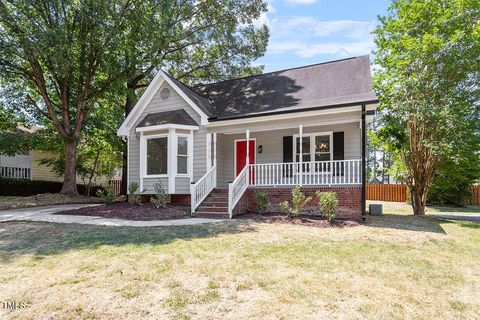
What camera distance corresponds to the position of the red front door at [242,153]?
13891mm

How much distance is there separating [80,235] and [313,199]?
7311 mm

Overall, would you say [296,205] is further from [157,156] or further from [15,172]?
[15,172]

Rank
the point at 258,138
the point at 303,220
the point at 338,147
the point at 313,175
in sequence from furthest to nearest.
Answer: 1. the point at 258,138
2. the point at 338,147
3. the point at 313,175
4. the point at 303,220

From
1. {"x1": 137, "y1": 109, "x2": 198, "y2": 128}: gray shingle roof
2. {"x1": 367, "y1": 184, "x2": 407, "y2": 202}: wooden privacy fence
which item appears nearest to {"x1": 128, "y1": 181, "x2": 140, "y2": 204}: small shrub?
{"x1": 137, "y1": 109, "x2": 198, "y2": 128}: gray shingle roof

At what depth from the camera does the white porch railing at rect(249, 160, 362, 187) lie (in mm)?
10734

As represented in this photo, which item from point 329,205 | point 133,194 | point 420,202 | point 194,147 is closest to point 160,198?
point 133,194

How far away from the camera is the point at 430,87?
12.2 m

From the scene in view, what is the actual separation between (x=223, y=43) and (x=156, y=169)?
10121mm

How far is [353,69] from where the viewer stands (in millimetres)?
13125

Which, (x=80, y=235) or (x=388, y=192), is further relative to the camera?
(x=388, y=192)

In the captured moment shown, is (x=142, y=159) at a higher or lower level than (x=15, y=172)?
higher

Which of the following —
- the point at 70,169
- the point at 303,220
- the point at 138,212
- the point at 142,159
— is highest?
the point at 142,159

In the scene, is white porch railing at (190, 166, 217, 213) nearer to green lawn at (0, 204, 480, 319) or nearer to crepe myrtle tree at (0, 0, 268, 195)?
green lawn at (0, 204, 480, 319)

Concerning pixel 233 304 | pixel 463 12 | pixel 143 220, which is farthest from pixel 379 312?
pixel 463 12
